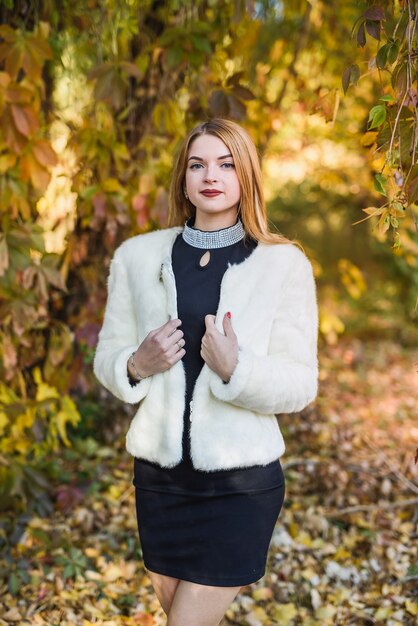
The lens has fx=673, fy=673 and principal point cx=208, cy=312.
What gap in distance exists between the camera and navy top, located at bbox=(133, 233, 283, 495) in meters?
1.89

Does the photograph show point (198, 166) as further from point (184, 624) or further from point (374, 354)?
point (374, 354)

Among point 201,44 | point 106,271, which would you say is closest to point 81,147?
point 201,44

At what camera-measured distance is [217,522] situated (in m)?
1.90

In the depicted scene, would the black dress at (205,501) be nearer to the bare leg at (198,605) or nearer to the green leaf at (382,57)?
the bare leg at (198,605)

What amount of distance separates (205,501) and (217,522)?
0.22 ft

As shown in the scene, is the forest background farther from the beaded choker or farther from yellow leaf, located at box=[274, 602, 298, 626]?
the beaded choker

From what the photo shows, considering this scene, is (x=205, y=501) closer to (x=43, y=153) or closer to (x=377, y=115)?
(x=377, y=115)

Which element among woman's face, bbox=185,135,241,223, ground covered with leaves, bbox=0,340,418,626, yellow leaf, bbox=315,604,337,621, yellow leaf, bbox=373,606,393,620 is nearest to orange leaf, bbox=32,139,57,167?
woman's face, bbox=185,135,241,223

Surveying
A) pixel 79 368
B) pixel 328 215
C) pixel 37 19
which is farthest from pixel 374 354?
pixel 37 19

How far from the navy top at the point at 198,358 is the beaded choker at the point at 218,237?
0.01 m

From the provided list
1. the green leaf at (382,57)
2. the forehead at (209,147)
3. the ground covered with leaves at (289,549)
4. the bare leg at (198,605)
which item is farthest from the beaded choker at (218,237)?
the ground covered with leaves at (289,549)

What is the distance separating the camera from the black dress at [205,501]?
1.89 meters

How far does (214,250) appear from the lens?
1968mm

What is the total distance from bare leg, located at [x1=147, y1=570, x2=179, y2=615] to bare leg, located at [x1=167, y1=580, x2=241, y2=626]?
0.33 feet
